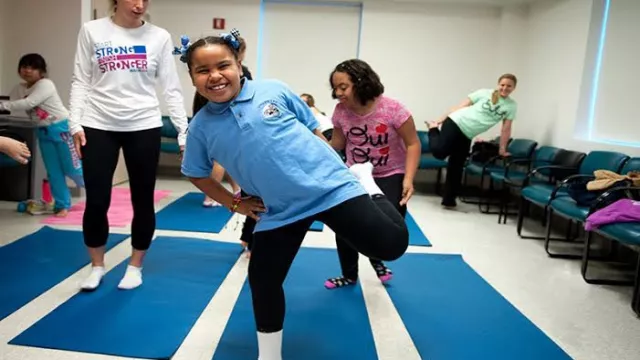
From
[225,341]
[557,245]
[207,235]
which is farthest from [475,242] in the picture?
[225,341]

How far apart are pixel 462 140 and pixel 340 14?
2680mm

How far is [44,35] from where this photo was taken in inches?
179

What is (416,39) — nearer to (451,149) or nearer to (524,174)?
(451,149)

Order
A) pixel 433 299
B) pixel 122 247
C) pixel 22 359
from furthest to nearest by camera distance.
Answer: pixel 122 247, pixel 433 299, pixel 22 359

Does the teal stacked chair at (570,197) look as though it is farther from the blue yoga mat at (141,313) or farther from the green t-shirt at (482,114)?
the blue yoga mat at (141,313)

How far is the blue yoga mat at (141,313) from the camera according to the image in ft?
6.15

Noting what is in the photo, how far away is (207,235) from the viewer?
360 cm

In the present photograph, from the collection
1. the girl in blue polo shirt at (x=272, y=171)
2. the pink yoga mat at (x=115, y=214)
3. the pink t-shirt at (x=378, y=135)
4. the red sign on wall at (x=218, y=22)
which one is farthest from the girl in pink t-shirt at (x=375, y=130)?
the red sign on wall at (x=218, y=22)

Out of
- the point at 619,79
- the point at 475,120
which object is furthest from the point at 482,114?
the point at 619,79

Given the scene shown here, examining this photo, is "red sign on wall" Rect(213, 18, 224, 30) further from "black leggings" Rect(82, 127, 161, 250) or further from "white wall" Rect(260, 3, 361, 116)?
"black leggings" Rect(82, 127, 161, 250)

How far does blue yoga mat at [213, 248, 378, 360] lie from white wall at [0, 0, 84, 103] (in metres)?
3.41

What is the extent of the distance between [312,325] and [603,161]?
9.45 ft

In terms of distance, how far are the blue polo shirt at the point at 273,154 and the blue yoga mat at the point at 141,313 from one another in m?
0.83

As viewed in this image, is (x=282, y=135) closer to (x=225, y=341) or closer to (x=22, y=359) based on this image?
(x=225, y=341)
